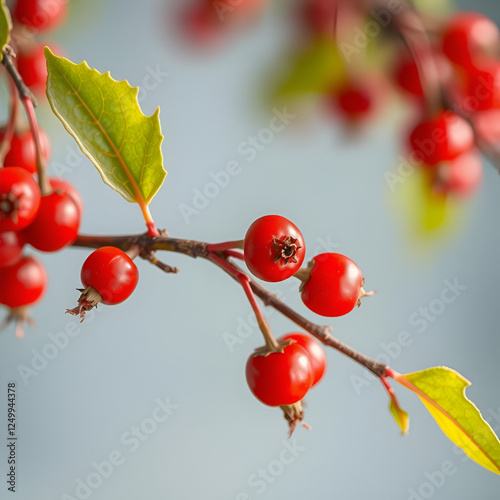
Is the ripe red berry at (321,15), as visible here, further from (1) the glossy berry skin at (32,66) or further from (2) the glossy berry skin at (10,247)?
(2) the glossy berry skin at (10,247)

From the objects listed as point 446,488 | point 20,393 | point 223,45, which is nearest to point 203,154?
point 223,45

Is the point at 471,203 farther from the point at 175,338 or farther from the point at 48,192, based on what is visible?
the point at 48,192

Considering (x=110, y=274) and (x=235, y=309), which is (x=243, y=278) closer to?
(x=110, y=274)

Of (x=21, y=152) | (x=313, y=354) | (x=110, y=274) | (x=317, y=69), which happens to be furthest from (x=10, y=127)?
(x=317, y=69)

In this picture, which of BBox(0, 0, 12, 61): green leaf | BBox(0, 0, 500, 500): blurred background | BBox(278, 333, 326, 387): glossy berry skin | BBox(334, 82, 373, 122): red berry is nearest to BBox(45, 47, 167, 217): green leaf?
BBox(0, 0, 12, 61): green leaf

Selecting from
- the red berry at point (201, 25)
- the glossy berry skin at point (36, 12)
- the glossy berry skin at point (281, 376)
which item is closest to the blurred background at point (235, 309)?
the red berry at point (201, 25)
